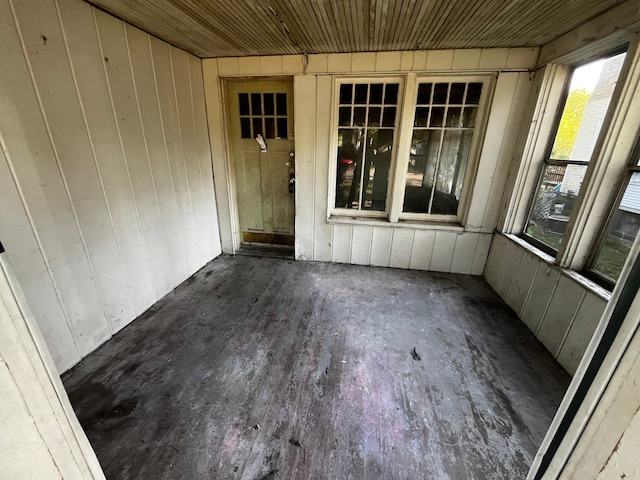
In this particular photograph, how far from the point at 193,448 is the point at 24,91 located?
6.75ft

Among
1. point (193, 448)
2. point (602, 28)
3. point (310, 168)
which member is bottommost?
point (193, 448)

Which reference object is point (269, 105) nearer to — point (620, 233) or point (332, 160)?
point (332, 160)

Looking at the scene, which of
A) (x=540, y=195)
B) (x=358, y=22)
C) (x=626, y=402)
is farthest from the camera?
(x=540, y=195)

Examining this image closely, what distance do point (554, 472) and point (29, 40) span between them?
109 inches

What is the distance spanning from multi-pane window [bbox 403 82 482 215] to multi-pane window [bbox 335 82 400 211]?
0.27 meters

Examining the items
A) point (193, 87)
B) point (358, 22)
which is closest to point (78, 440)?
point (358, 22)

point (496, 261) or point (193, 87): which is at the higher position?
point (193, 87)

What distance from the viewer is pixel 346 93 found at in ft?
9.37

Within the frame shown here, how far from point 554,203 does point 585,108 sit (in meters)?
0.71

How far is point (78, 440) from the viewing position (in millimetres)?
726

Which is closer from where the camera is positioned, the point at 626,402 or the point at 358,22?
the point at 626,402

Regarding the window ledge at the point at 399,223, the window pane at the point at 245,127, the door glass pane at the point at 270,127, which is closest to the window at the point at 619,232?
the window ledge at the point at 399,223

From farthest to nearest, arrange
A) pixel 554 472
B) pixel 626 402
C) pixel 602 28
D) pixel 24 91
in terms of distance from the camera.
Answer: pixel 602 28, pixel 24 91, pixel 554 472, pixel 626 402

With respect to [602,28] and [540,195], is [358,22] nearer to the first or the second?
[602,28]
